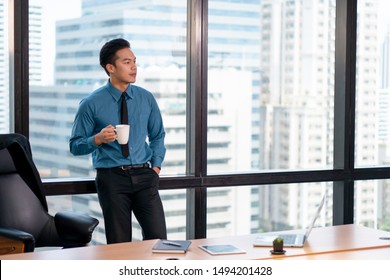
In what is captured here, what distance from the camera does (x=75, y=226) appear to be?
13.4 feet

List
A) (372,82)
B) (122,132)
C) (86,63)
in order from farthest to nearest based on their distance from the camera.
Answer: (372,82) < (86,63) < (122,132)

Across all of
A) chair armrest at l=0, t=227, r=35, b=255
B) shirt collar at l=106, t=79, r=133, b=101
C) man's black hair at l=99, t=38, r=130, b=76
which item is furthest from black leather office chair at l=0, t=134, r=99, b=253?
man's black hair at l=99, t=38, r=130, b=76

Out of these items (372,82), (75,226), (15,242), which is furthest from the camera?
(372,82)

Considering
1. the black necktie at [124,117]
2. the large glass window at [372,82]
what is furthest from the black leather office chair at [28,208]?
the large glass window at [372,82]

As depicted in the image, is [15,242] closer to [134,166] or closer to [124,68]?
[134,166]

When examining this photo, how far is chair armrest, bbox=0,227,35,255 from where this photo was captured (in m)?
3.70

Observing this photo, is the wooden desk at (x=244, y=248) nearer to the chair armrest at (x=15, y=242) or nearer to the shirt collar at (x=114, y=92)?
the chair armrest at (x=15, y=242)

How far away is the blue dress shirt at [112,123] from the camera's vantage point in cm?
437

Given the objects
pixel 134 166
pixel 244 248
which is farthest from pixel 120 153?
pixel 244 248

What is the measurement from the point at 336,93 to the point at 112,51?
193 centimetres

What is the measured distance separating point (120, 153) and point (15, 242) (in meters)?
0.91

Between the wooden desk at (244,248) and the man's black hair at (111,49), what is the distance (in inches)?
57.8
